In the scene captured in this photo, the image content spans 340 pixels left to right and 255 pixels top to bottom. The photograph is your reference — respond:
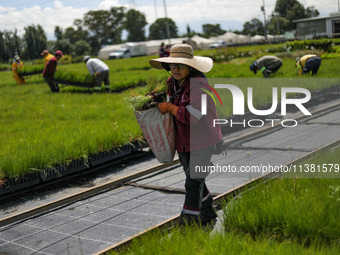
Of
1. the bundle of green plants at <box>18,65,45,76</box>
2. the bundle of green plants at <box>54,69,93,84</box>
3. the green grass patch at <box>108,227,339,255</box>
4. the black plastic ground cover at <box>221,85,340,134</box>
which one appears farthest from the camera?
the bundle of green plants at <box>18,65,45,76</box>

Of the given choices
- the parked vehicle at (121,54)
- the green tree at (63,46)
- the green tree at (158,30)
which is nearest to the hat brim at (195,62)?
the parked vehicle at (121,54)

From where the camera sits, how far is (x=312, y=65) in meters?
15.6

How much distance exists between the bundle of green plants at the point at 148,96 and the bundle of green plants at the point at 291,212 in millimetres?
1224

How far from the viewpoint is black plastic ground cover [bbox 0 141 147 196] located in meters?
6.56

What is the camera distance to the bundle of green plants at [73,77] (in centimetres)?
1815

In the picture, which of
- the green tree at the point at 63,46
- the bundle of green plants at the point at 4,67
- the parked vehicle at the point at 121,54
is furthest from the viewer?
the green tree at the point at 63,46

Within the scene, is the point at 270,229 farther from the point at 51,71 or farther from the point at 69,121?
the point at 51,71

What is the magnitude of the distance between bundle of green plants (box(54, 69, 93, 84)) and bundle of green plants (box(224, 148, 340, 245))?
46.7 feet

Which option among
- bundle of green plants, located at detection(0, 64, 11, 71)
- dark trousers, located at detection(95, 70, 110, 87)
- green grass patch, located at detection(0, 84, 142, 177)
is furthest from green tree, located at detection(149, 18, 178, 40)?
green grass patch, located at detection(0, 84, 142, 177)

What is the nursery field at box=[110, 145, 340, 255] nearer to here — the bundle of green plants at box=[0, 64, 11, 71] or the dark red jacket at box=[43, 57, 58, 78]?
Result: the dark red jacket at box=[43, 57, 58, 78]

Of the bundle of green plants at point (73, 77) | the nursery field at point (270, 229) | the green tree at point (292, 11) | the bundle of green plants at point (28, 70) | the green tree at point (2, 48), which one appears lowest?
the nursery field at point (270, 229)

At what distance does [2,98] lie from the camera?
17.1 meters

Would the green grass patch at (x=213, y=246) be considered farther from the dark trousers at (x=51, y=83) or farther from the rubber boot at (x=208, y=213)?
the dark trousers at (x=51, y=83)

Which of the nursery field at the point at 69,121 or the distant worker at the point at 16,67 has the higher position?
the distant worker at the point at 16,67
